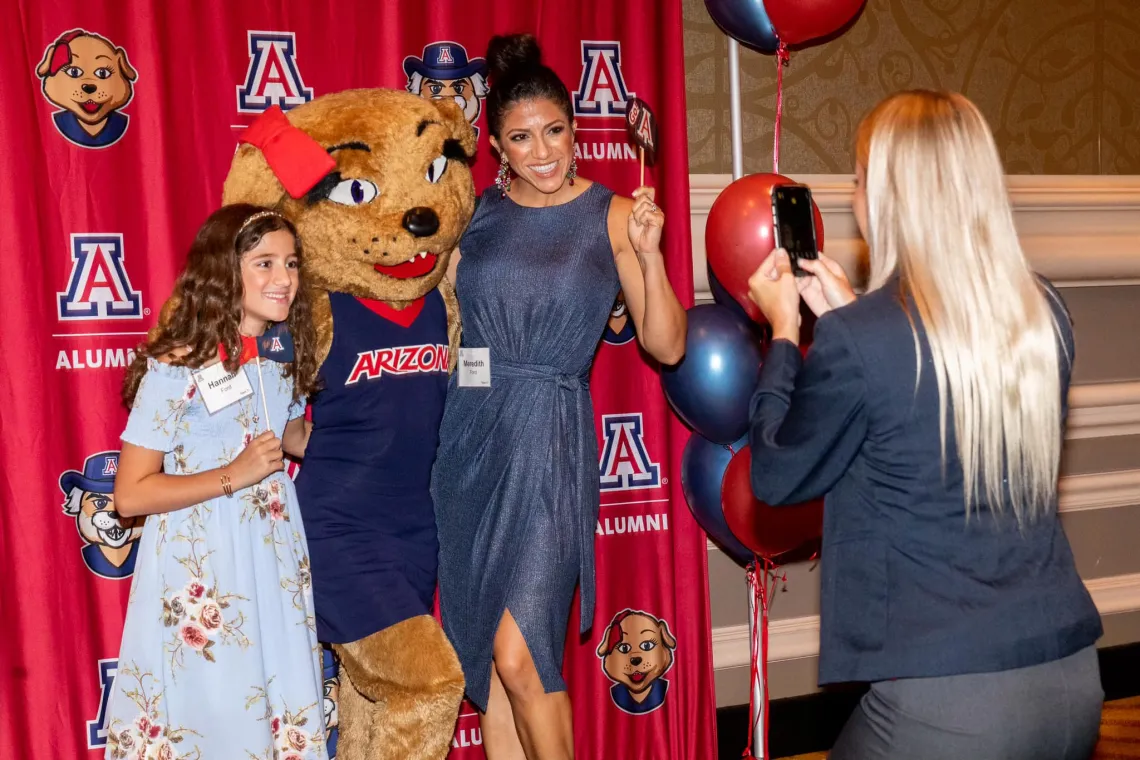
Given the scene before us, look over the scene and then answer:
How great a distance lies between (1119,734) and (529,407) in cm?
240

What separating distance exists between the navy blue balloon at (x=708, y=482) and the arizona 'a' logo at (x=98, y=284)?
154 centimetres

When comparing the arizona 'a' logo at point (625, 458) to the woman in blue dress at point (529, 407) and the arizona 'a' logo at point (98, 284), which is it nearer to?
the woman in blue dress at point (529, 407)

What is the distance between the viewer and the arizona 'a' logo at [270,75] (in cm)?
290

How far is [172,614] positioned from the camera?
226 cm

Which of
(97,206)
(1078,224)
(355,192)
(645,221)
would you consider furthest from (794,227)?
(1078,224)

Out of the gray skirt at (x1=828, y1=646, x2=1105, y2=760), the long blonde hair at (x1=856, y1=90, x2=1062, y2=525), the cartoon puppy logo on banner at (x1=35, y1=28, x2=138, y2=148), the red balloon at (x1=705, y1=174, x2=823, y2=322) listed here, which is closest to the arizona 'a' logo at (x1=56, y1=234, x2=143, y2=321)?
the cartoon puppy logo on banner at (x1=35, y1=28, x2=138, y2=148)

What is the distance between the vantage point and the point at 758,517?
9.64 ft

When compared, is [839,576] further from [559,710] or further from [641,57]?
[641,57]

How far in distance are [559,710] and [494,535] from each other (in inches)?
16.9

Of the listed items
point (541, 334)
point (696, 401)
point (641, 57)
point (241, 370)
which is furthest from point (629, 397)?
point (241, 370)

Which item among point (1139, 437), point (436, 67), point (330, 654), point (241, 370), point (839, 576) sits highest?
point (436, 67)

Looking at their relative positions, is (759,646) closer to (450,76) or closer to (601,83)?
(601,83)

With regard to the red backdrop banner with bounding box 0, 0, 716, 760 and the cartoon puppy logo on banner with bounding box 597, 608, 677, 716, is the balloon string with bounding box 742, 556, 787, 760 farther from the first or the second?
the red backdrop banner with bounding box 0, 0, 716, 760

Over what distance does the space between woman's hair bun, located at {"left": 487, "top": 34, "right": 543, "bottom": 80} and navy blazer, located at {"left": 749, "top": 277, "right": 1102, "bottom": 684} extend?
4.33 feet
